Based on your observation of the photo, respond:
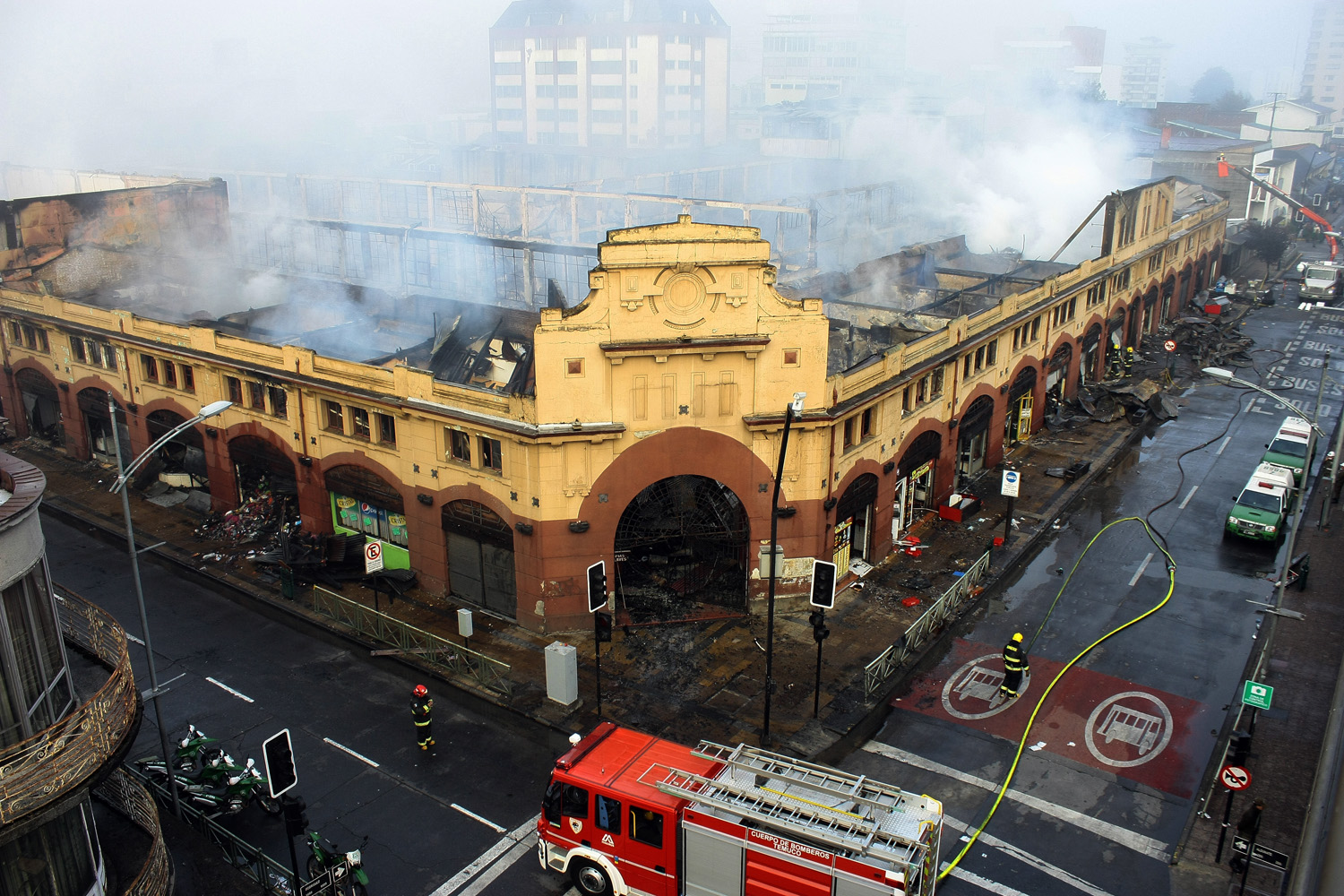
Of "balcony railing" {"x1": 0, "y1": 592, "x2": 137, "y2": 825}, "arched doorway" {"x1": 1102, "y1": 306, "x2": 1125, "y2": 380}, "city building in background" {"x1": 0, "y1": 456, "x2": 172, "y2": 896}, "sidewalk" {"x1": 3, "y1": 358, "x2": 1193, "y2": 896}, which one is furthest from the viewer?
"arched doorway" {"x1": 1102, "y1": 306, "x2": 1125, "y2": 380}

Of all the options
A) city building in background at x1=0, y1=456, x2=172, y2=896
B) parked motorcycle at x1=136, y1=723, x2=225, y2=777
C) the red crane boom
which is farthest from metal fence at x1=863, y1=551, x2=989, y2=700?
the red crane boom

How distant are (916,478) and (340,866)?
21.3 m

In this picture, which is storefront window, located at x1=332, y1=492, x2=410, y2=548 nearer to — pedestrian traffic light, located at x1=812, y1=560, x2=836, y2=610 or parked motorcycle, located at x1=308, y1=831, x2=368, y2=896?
parked motorcycle, located at x1=308, y1=831, x2=368, y2=896

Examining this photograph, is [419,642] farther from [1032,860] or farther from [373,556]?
[1032,860]

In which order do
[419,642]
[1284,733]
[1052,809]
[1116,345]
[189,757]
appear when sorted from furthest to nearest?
[1116,345] < [419,642] < [1284,733] < [189,757] < [1052,809]

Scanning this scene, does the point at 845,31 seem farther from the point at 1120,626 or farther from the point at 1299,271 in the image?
the point at 1120,626

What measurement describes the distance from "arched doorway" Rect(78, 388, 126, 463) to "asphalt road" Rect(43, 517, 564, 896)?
8353mm

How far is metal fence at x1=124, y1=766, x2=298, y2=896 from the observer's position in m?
17.3

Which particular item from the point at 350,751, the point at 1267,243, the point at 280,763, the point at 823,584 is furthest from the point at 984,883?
the point at 1267,243

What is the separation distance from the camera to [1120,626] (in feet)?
88.6

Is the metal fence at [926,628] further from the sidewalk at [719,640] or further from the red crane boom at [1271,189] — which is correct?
the red crane boom at [1271,189]

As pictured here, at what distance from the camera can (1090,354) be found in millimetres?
47188

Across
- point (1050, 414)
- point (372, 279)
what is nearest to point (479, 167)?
point (372, 279)

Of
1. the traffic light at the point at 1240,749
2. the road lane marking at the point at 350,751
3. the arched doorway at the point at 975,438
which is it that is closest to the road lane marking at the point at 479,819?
the road lane marking at the point at 350,751
